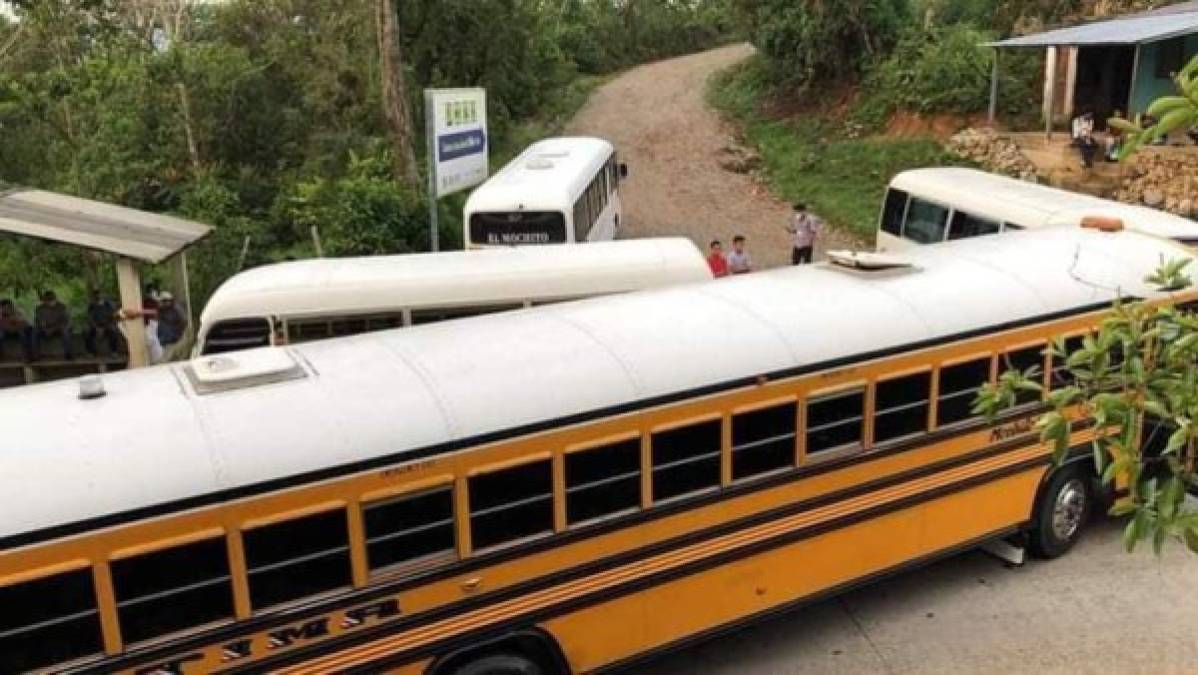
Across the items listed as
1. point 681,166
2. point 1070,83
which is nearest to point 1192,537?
point 1070,83

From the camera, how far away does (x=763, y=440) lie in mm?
6918

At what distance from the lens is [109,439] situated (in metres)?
5.15

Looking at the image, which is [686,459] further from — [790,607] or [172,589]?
[172,589]

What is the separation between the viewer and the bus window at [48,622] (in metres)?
4.71

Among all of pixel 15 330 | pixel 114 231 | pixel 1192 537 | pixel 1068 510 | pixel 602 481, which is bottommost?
pixel 1068 510

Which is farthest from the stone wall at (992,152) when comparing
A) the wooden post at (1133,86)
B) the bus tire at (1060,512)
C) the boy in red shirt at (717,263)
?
the bus tire at (1060,512)

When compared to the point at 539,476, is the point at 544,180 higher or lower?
higher

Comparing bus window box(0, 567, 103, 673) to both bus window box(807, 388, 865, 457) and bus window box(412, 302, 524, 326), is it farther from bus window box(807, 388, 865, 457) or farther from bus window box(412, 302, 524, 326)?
bus window box(412, 302, 524, 326)

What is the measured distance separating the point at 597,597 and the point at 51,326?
8.93m

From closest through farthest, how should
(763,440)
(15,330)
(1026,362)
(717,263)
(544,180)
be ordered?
(763,440), (1026,362), (15,330), (717,263), (544,180)

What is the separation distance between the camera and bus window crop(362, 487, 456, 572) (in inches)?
221

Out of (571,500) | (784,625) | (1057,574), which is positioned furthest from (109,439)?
(1057,574)

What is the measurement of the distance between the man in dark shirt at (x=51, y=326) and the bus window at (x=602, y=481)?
28.1ft

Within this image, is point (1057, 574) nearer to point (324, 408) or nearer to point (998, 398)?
point (998, 398)
